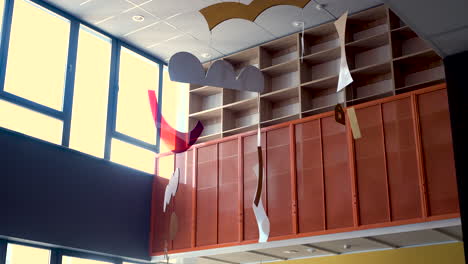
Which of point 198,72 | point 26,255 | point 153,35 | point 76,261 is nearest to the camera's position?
point 198,72

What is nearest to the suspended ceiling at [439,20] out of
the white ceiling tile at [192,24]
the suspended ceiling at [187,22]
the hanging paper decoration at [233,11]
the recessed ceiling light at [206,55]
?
the hanging paper decoration at [233,11]

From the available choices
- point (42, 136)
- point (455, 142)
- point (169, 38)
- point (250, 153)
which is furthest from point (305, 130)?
point (455, 142)

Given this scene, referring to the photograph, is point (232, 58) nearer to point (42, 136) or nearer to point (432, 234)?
point (42, 136)

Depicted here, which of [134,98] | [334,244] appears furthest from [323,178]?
[134,98]

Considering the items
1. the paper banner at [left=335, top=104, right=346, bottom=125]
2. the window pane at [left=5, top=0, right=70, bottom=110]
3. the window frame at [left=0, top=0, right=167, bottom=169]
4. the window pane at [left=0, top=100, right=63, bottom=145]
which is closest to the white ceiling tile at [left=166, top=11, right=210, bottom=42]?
the window frame at [left=0, top=0, right=167, bottom=169]

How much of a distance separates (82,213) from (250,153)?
2276mm

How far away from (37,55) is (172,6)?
6.00 ft

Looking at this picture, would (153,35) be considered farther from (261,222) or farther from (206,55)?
(261,222)

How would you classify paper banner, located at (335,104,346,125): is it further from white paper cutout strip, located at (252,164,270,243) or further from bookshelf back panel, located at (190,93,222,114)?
bookshelf back panel, located at (190,93,222,114)

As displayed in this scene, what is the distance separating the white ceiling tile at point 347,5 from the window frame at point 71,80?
103 inches

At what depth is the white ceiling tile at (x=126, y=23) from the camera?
8.12m

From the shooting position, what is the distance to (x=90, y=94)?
329 inches

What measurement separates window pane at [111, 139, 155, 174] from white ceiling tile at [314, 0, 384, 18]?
10.9 feet

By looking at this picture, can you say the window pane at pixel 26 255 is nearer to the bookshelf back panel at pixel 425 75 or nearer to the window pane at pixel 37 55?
the window pane at pixel 37 55
